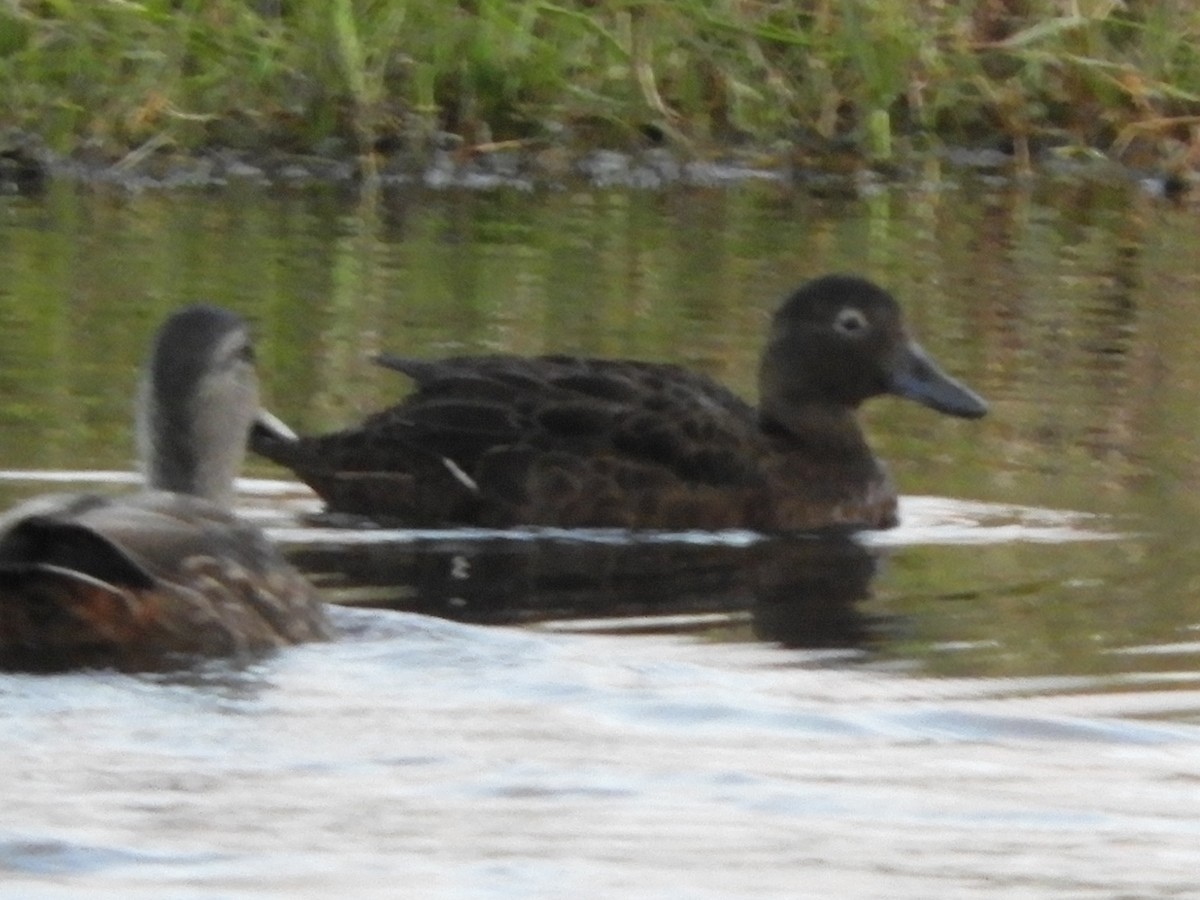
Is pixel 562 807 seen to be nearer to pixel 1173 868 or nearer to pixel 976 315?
pixel 1173 868

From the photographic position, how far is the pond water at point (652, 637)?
608 cm

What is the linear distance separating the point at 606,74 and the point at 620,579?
9.38m

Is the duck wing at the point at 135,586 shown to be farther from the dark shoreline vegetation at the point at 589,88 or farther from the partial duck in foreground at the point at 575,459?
the dark shoreline vegetation at the point at 589,88

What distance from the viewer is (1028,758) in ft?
22.5

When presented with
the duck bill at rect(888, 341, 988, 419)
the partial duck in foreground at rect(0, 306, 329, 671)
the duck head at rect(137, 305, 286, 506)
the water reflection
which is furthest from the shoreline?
the partial duck in foreground at rect(0, 306, 329, 671)

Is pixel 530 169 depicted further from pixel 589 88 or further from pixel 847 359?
pixel 847 359

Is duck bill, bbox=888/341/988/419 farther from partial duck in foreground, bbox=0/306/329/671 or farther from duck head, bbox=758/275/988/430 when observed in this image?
partial duck in foreground, bbox=0/306/329/671

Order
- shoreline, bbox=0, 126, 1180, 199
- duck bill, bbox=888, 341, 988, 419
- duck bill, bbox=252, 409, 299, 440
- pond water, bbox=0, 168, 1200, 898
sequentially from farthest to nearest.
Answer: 1. shoreline, bbox=0, 126, 1180, 199
2. duck bill, bbox=888, 341, 988, 419
3. duck bill, bbox=252, 409, 299, 440
4. pond water, bbox=0, 168, 1200, 898

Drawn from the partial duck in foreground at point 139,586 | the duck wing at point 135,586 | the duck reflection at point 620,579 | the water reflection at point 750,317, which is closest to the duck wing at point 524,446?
the duck reflection at point 620,579

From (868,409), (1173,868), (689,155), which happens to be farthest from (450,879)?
(689,155)

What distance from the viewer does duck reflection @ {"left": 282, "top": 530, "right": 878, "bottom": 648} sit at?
28.0ft

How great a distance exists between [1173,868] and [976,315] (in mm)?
7474

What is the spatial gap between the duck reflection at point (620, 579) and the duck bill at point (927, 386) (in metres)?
0.80

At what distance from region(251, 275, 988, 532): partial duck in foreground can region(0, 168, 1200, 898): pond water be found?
13 cm
